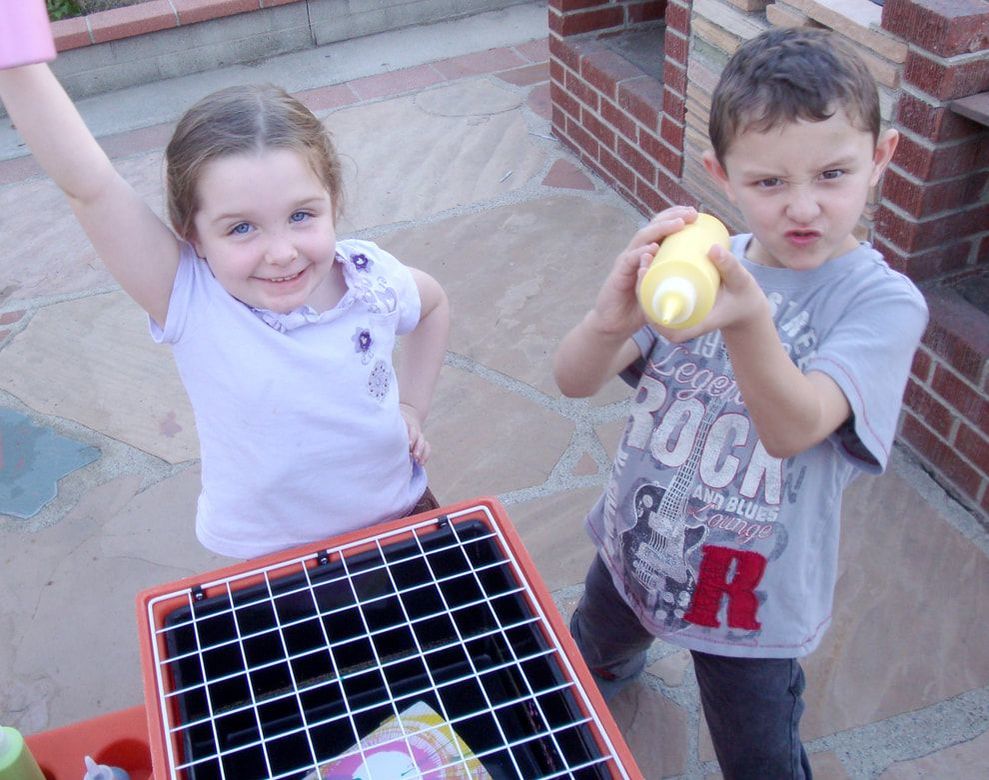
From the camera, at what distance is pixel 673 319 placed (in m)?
0.88

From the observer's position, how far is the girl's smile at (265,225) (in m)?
1.31

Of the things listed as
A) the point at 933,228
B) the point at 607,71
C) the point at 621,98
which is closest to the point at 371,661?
the point at 933,228

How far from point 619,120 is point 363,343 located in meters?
2.49

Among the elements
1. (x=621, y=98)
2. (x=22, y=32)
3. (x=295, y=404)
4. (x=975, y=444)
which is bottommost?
(x=975, y=444)

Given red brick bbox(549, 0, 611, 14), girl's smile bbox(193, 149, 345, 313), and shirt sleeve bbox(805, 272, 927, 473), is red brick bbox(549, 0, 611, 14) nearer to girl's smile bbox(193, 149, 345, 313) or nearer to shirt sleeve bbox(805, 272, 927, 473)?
girl's smile bbox(193, 149, 345, 313)

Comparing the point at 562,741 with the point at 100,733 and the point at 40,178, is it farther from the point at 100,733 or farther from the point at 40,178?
the point at 40,178

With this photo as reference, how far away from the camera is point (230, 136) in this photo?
4.35 ft

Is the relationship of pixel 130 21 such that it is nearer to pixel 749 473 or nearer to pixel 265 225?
pixel 265 225

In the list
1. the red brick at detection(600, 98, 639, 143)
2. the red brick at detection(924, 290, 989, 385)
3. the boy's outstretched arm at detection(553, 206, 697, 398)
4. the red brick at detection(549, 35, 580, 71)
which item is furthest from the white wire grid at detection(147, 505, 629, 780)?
the red brick at detection(549, 35, 580, 71)

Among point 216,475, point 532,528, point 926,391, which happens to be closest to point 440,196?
point 532,528

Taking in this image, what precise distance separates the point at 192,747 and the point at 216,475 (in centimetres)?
59

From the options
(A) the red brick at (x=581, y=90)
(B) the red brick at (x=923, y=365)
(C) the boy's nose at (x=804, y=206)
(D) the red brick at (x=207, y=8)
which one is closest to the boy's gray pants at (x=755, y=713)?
(C) the boy's nose at (x=804, y=206)

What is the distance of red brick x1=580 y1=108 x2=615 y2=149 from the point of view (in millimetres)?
3816

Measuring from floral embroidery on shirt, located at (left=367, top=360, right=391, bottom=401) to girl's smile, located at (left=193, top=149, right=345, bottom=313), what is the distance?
7.7 inches
